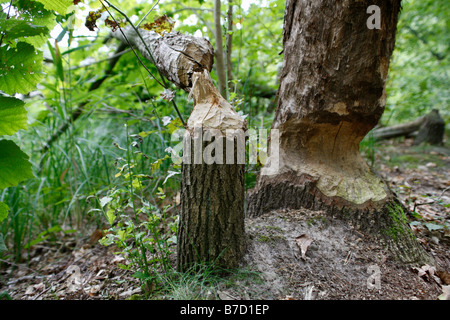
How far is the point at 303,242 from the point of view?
159 cm

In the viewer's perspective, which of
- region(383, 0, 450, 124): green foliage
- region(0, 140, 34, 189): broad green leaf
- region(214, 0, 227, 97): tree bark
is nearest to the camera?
region(0, 140, 34, 189): broad green leaf

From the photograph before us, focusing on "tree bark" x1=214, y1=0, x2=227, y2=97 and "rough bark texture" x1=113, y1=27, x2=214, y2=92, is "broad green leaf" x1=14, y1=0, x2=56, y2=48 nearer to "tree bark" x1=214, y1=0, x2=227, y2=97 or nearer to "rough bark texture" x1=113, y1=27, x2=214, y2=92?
"rough bark texture" x1=113, y1=27, x2=214, y2=92

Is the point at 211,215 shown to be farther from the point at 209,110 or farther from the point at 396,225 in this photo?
the point at 396,225

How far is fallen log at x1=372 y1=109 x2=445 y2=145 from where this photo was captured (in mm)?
4879

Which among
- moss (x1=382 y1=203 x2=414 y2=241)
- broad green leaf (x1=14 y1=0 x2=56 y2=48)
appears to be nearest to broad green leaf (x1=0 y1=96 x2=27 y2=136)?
broad green leaf (x1=14 y1=0 x2=56 y2=48)

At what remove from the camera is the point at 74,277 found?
6.44 feet

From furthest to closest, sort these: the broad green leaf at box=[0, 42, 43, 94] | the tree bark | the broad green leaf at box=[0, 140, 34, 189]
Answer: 1. the tree bark
2. the broad green leaf at box=[0, 42, 43, 94]
3. the broad green leaf at box=[0, 140, 34, 189]

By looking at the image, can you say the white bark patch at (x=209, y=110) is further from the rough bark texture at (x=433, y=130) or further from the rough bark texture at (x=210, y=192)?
the rough bark texture at (x=433, y=130)

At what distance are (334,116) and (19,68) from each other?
163cm

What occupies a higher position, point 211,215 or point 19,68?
point 19,68

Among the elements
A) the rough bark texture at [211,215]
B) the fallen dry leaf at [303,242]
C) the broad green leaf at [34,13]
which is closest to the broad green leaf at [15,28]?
the broad green leaf at [34,13]

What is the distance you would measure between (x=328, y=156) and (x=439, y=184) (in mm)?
2068

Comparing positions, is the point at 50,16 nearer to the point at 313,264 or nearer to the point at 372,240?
the point at 313,264

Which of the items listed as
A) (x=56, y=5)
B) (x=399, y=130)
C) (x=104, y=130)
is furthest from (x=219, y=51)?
(x=399, y=130)
